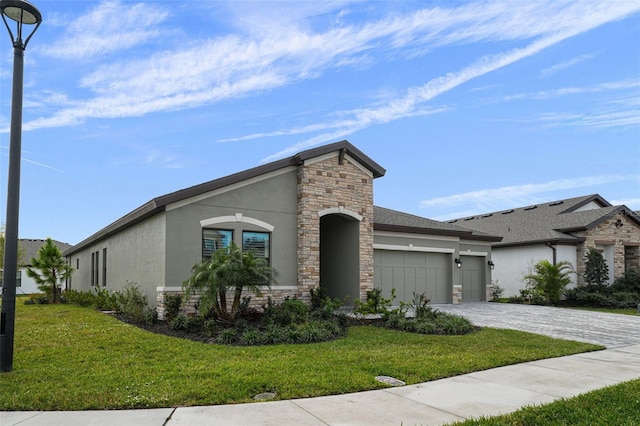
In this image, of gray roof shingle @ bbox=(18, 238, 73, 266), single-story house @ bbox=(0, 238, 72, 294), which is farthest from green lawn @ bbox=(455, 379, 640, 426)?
gray roof shingle @ bbox=(18, 238, 73, 266)

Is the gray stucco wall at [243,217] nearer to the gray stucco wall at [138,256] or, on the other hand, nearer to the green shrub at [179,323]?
the gray stucco wall at [138,256]

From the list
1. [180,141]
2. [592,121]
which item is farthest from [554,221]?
[180,141]

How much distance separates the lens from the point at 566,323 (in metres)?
15.1

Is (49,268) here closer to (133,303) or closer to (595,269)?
(133,303)

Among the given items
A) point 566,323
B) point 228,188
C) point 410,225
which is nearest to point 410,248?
point 410,225

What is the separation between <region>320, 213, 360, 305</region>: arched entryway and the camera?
54.7ft

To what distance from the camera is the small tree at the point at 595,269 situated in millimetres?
24172

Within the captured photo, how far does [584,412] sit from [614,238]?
2431cm

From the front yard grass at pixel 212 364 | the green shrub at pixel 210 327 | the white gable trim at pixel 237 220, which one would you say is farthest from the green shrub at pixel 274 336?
the white gable trim at pixel 237 220

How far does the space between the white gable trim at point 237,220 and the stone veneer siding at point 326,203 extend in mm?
1186

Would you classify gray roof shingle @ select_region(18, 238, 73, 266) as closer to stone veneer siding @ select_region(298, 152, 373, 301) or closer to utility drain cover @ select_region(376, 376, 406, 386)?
stone veneer siding @ select_region(298, 152, 373, 301)

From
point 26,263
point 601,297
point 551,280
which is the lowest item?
point 601,297

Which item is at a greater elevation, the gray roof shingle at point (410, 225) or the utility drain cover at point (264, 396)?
the gray roof shingle at point (410, 225)

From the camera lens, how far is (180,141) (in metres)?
16.8
